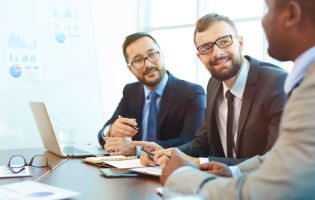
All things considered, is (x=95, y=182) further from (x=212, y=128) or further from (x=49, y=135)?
(x=212, y=128)

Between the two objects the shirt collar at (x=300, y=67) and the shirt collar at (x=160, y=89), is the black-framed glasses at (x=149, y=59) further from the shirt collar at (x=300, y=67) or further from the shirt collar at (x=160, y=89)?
the shirt collar at (x=300, y=67)

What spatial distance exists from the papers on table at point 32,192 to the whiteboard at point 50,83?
112 inches

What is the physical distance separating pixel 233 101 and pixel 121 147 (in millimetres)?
814

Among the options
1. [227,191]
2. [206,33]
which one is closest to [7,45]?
[206,33]

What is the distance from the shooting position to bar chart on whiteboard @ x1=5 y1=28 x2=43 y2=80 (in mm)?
3664

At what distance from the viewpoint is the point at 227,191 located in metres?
0.73

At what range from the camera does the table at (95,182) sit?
43.0 inches

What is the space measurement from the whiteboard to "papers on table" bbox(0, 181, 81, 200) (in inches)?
112

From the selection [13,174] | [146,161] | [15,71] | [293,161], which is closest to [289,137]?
[293,161]

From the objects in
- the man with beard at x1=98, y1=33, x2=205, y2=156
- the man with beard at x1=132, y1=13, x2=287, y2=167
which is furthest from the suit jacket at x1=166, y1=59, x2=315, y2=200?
the man with beard at x1=98, y1=33, x2=205, y2=156

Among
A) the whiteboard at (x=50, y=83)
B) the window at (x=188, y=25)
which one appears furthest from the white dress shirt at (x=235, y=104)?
the whiteboard at (x=50, y=83)

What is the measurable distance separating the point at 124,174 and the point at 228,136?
0.81 m

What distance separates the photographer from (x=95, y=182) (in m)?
1.27

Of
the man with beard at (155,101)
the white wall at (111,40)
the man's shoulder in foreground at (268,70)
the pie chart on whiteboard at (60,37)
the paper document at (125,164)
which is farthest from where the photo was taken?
the white wall at (111,40)
